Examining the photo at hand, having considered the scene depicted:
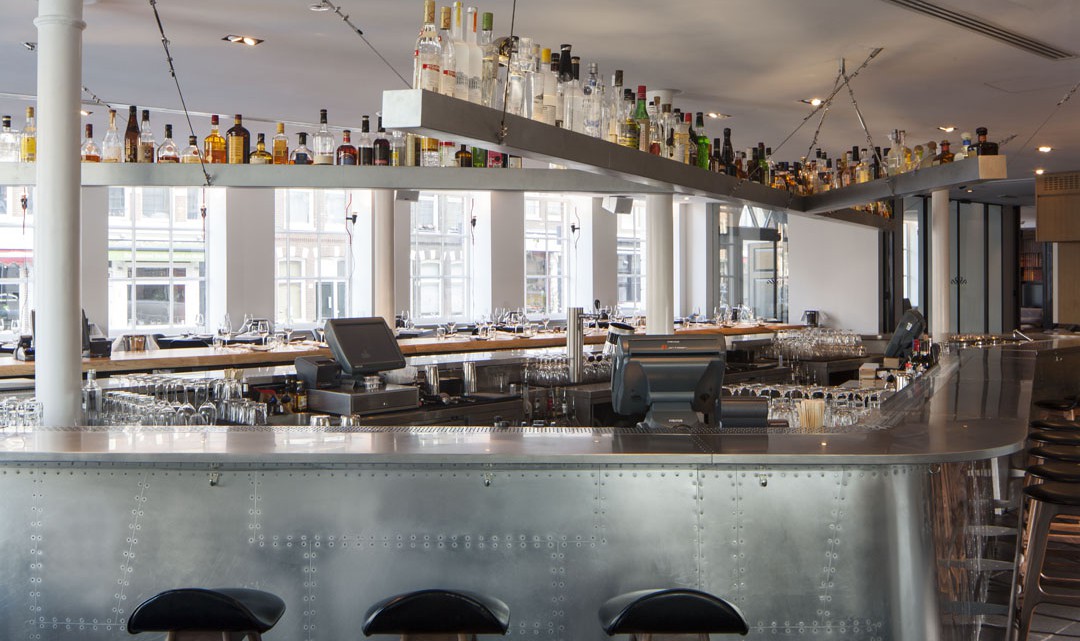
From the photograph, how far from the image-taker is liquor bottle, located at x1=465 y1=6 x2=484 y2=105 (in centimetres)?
319

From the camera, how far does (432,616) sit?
7.22ft

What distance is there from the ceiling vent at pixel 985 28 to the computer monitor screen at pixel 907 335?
200 centimetres

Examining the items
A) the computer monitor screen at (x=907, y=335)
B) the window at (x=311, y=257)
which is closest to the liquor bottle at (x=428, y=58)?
the computer monitor screen at (x=907, y=335)

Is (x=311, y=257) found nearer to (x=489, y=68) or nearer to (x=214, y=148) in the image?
(x=214, y=148)

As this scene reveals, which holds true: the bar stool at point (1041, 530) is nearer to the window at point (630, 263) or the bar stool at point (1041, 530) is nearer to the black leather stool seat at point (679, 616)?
the black leather stool seat at point (679, 616)

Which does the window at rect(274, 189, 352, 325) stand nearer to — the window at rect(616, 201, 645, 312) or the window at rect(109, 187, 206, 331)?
the window at rect(109, 187, 206, 331)

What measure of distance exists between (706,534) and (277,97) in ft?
18.9

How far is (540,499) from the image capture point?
295 centimetres

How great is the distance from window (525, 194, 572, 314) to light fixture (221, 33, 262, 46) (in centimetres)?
901

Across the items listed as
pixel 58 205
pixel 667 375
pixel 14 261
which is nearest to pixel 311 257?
pixel 14 261

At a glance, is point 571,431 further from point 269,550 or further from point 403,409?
point 403,409

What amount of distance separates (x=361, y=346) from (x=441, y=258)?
886 centimetres

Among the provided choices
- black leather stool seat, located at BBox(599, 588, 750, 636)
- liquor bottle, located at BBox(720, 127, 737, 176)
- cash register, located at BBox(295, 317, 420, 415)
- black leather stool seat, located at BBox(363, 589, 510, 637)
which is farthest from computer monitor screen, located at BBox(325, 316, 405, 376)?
black leather stool seat, located at BBox(599, 588, 750, 636)

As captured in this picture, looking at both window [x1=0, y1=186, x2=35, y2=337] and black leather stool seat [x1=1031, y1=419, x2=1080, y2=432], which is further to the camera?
window [x1=0, y1=186, x2=35, y2=337]
